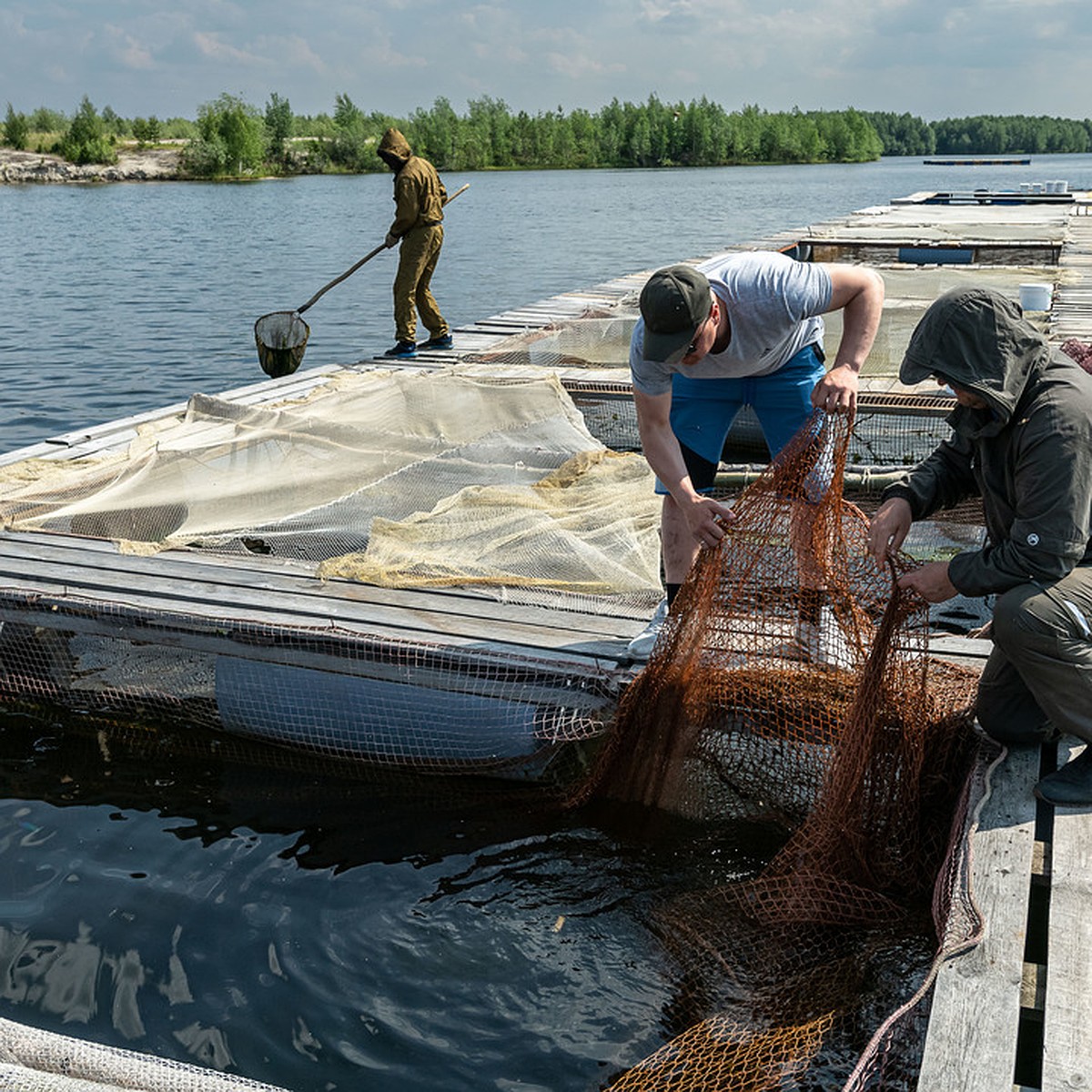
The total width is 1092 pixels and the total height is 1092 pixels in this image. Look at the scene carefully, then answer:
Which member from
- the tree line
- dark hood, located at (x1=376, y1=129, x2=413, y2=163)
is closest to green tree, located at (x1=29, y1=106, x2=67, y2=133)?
the tree line

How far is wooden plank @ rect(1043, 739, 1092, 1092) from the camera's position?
219 cm

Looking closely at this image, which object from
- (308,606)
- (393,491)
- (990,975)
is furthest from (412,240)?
(990,975)

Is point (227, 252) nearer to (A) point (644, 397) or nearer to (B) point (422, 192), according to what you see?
(B) point (422, 192)

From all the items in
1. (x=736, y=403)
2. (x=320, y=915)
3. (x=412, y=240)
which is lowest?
(x=320, y=915)

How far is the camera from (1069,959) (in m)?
2.46

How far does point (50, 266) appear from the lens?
78.3 ft

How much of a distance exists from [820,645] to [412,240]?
7.40 metres

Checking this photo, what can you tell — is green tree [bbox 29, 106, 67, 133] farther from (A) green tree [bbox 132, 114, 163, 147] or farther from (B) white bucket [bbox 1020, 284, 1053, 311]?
(B) white bucket [bbox 1020, 284, 1053, 311]

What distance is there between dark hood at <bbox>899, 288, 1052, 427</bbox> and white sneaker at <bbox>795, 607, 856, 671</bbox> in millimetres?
1141

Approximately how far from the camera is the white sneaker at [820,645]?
12.2 ft

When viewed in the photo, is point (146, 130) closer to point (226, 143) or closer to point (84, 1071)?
point (226, 143)

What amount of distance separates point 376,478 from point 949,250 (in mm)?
12354

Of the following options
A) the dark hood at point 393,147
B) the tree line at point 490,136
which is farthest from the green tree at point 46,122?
the dark hood at point 393,147

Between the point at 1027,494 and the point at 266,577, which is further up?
the point at 1027,494
